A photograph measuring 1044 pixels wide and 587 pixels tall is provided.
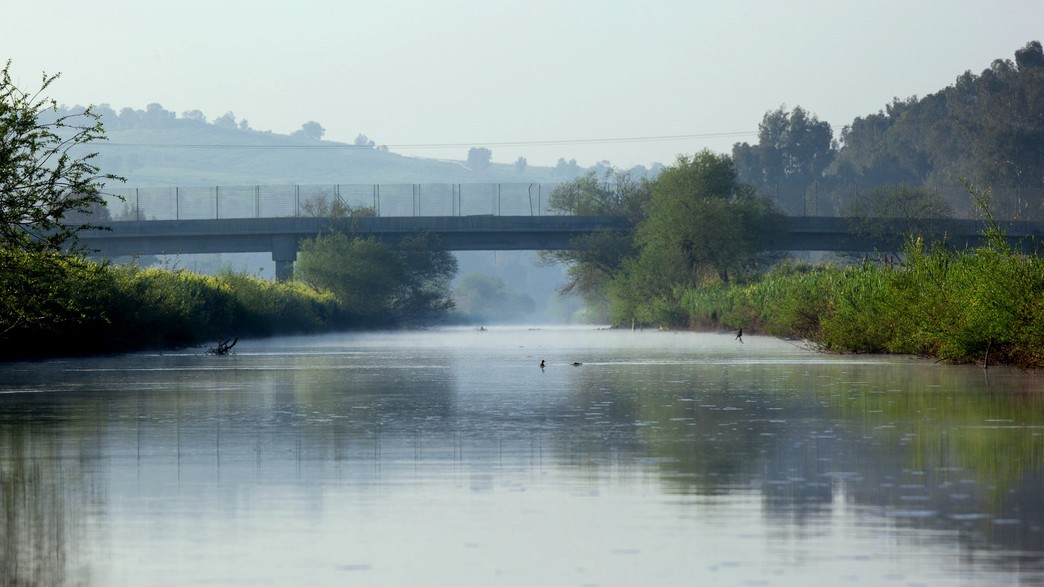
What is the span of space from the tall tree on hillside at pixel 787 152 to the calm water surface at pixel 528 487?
147m

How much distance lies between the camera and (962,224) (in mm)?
104438

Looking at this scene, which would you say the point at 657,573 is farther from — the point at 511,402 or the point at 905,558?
the point at 511,402

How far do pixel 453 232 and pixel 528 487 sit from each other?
90.9 m

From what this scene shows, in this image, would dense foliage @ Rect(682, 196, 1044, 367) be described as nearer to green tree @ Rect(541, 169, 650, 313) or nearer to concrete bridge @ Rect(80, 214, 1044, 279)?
green tree @ Rect(541, 169, 650, 313)

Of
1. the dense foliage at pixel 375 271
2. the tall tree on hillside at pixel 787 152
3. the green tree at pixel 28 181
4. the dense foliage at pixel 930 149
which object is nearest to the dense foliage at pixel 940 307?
the green tree at pixel 28 181

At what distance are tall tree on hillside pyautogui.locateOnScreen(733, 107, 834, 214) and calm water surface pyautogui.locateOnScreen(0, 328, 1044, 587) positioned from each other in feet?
483

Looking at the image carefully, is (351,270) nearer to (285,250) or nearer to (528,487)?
(285,250)

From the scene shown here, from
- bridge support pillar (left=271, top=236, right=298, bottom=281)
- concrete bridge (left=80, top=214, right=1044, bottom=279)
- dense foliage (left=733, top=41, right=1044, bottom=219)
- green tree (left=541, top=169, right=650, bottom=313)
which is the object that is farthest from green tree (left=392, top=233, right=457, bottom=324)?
dense foliage (left=733, top=41, right=1044, bottom=219)

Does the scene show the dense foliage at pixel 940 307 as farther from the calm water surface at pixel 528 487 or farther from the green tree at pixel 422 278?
the green tree at pixel 422 278

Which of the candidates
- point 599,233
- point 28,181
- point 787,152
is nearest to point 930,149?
point 787,152

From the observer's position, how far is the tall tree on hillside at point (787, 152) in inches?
6594

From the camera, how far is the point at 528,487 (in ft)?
36.4

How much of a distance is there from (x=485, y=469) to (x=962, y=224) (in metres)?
97.4

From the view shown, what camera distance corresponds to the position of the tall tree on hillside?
168 metres
